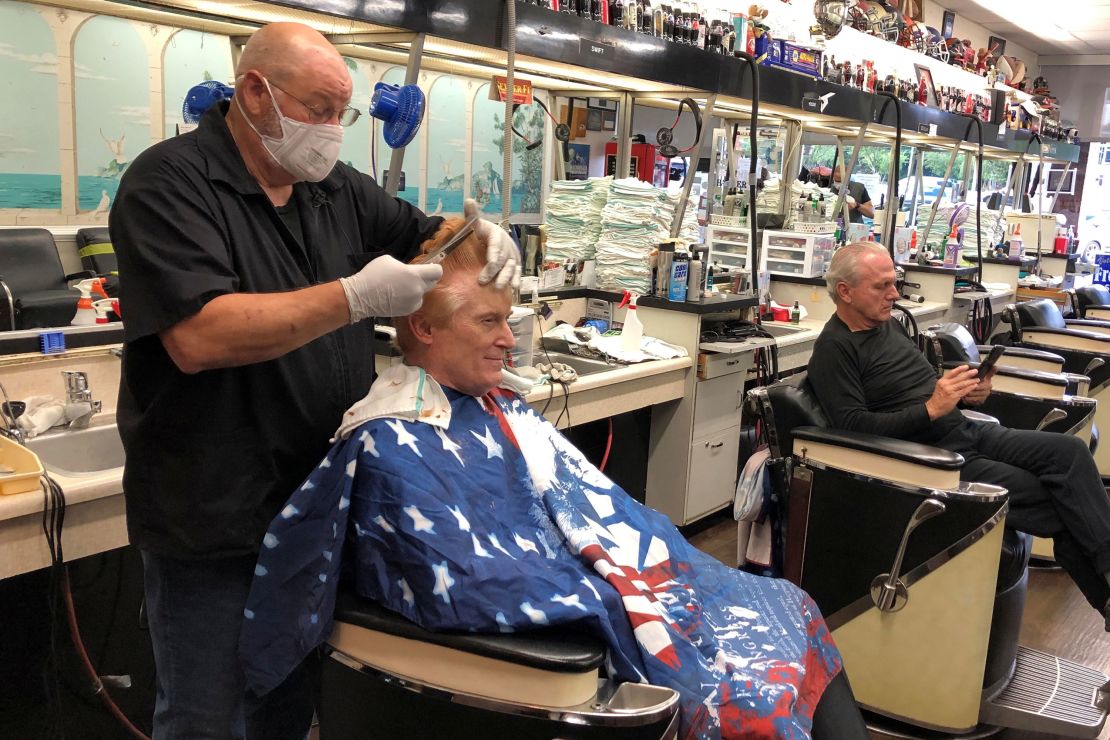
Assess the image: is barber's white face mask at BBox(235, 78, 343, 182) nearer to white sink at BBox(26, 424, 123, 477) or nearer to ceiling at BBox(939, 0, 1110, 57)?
white sink at BBox(26, 424, 123, 477)

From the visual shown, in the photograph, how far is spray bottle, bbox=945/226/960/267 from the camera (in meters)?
6.59

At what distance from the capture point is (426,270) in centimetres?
149

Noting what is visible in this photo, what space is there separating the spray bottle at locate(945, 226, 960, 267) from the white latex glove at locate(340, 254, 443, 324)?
5926mm

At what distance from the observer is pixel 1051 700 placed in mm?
2656

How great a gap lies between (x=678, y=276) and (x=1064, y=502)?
1.62m

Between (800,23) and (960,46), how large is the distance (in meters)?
3.17

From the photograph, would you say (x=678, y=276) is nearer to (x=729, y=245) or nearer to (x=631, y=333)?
(x=631, y=333)

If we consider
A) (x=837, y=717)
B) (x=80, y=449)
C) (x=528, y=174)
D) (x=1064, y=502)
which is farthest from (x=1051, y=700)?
(x=528, y=174)

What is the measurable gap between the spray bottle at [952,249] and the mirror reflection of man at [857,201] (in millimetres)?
587

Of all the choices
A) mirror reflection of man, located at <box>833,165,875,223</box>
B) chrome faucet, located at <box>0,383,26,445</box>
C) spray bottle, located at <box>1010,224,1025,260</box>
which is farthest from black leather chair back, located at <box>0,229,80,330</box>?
spray bottle, located at <box>1010,224,1025,260</box>

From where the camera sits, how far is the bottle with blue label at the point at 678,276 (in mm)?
3748

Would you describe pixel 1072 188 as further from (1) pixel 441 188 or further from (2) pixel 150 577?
(2) pixel 150 577

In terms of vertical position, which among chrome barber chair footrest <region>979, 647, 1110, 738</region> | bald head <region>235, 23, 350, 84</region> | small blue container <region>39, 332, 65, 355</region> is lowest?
chrome barber chair footrest <region>979, 647, 1110, 738</region>

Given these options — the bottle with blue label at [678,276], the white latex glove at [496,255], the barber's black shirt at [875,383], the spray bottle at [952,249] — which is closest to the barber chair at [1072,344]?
the spray bottle at [952,249]
